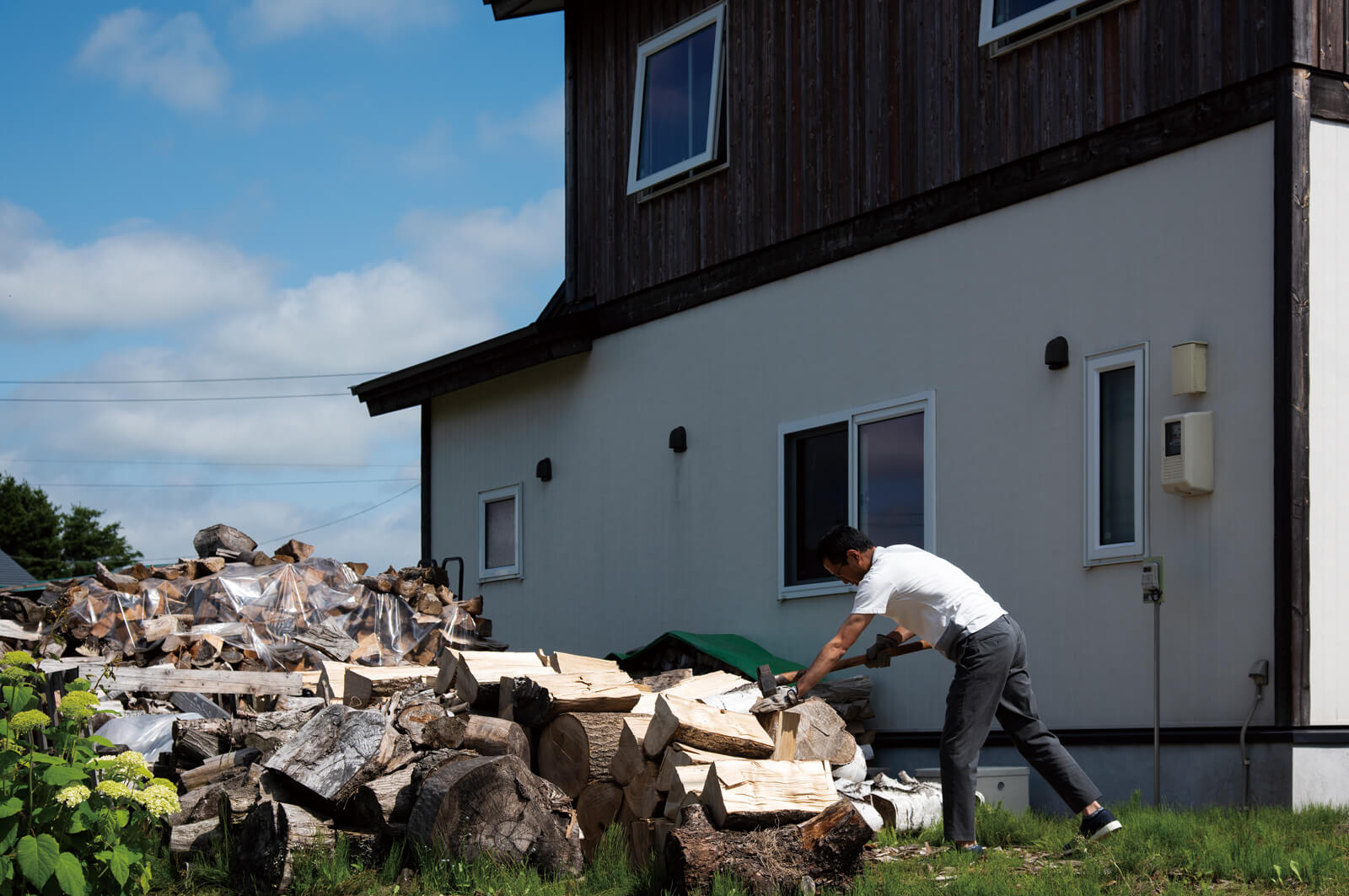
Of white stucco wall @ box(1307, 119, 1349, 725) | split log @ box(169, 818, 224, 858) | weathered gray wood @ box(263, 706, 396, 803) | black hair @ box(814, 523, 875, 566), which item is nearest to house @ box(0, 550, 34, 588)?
split log @ box(169, 818, 224, 858)

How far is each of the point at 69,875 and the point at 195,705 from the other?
439 cm

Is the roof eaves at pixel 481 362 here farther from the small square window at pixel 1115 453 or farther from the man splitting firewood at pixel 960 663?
the man splitting firewood at pixel 960 663

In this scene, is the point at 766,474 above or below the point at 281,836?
above

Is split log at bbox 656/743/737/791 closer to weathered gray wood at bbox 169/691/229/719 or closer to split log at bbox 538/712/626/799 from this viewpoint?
split log at bbox 538/712/626/799

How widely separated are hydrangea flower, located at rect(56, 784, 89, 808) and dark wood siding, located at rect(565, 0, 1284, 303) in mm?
6512

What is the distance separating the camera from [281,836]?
20.6 ft

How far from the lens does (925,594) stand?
6867 mm

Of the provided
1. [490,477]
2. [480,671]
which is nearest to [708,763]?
[480,671]

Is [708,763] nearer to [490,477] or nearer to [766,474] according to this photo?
[766,474]

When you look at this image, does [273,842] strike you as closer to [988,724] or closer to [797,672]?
[797,672]

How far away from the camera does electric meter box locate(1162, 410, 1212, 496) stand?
7699 millimetres

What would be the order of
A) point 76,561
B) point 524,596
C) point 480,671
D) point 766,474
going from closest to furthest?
point 480,671 < point 766,474 < point 524,596 < point 76,561

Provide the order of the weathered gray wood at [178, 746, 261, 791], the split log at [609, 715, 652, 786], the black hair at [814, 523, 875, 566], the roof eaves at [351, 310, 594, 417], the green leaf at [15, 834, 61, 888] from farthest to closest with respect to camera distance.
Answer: the roof eaves at [351, 310, 594, 417] < the weathered gray wood at [178, 746, 261, 791] < the black hair at [814, 523, 875, 566] < the split log at [609, 715, 652, 786] < the green leaf at [15, 834, 61, 888]

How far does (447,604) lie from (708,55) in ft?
17.2
